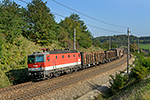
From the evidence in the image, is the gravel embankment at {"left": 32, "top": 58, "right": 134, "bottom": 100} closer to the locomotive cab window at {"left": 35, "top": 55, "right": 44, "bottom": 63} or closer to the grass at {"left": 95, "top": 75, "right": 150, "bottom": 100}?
the grass at {"left": 95, "top": 75, "right": 150, "bottom": 100}

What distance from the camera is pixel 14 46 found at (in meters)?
21.8

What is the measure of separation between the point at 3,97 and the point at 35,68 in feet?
15.1

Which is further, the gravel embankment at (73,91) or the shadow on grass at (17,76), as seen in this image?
the shadow on grass at (17,76)

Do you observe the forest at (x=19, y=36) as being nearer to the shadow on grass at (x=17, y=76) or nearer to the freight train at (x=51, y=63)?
the shadow on grass at (x=17, y=76)

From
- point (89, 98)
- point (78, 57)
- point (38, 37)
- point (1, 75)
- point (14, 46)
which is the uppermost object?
point (38, 37)

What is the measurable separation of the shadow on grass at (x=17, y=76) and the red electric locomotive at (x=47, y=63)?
8.40 ft

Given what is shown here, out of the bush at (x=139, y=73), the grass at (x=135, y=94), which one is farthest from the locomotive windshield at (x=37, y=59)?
the bush at (x=139, y=73)

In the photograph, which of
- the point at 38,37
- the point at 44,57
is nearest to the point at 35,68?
the point at 44,57

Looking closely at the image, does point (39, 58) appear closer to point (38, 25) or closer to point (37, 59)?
point (37, 59)

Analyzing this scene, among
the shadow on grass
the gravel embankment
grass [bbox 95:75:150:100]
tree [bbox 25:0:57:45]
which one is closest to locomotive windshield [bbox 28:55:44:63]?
the shadow on grass

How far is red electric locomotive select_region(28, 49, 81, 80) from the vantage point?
46.7 feet

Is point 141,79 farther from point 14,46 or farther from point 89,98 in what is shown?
point 14,46

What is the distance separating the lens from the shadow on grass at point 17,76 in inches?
616

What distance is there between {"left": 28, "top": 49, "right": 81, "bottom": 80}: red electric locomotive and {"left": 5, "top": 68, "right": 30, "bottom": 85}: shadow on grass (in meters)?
2.56
